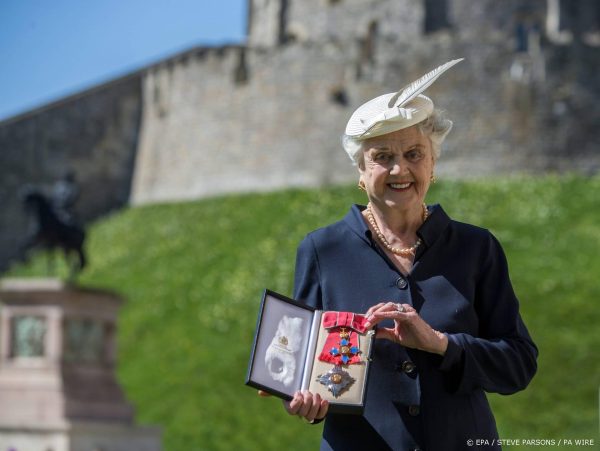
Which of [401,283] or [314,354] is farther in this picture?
[401,283]

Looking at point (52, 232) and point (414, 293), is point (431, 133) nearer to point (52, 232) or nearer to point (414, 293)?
point (414, 293)

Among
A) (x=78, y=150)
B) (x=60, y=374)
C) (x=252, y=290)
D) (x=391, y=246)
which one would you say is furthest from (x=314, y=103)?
(x=391, y=246)

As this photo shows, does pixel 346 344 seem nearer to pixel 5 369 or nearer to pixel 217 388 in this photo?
pixel 5 369

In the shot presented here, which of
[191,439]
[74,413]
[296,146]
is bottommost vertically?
[191,439]

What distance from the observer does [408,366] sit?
395 centimetres

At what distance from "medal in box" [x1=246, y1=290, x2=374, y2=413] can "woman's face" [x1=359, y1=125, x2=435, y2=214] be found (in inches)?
16.2

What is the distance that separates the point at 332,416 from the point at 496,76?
2799cm

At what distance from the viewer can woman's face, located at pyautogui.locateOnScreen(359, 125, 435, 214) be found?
402 centimetres

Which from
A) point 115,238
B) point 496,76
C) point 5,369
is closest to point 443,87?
point 496,76

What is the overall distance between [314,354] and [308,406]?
177 millimetres

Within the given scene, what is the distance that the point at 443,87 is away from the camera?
31500mm

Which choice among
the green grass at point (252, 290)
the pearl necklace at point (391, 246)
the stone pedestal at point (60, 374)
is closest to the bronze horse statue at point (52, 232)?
the stone pedestal at point (60, 374)

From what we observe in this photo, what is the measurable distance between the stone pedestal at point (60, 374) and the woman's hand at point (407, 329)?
33.9 feet

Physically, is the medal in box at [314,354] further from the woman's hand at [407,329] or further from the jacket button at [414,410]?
the jacket button at [414,410]
